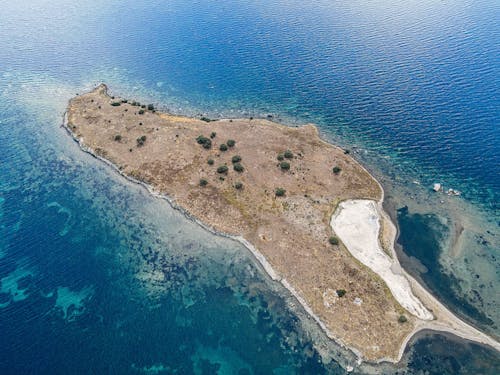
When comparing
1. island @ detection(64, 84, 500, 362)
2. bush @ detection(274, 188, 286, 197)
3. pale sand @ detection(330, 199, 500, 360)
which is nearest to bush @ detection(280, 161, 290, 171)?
island @ detection(64, 84, 500, 362)

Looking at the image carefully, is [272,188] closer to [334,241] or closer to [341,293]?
[334,241]

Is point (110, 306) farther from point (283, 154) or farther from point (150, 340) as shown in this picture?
point (283, 154)

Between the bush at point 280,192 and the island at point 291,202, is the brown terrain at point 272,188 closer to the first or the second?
the island at point 291,202

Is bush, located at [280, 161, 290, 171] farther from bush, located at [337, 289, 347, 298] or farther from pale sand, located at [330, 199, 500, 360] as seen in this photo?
bush, located at [337, 289, 347, 298]

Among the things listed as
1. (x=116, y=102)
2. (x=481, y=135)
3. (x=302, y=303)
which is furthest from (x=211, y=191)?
(x=481, y=135)

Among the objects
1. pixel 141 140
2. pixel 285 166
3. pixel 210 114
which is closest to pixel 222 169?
pixel 285 166

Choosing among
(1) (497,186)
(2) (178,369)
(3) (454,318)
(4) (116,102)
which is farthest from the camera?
(4) (116,102)
